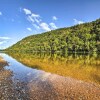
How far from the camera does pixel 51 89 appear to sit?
28.5 metres

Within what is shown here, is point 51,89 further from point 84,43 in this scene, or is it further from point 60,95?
point 84,43

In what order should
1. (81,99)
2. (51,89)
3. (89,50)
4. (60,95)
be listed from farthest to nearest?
(89,50) < (51,89) < (60,95) < (81,99)

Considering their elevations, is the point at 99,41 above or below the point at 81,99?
above

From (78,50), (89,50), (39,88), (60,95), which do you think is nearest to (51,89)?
(39,88)

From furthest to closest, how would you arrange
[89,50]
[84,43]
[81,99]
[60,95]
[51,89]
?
[84,43] → [89,50] → [51,89] → [60,95] → [81,99]

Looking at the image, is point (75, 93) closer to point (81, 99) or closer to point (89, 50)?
point (81, 99)

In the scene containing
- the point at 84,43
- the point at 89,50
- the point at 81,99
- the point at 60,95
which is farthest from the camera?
the point at 84,43

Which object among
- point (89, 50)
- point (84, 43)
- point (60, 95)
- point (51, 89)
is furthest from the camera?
point (84, 43)

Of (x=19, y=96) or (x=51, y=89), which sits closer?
(x=19, y=96)

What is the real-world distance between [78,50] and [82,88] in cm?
16323

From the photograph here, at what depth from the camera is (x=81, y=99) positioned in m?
23.5

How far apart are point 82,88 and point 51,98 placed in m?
6.99

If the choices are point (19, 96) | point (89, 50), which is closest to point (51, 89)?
point (19, 96)

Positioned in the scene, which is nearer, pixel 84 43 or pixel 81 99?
pixel 81 99
